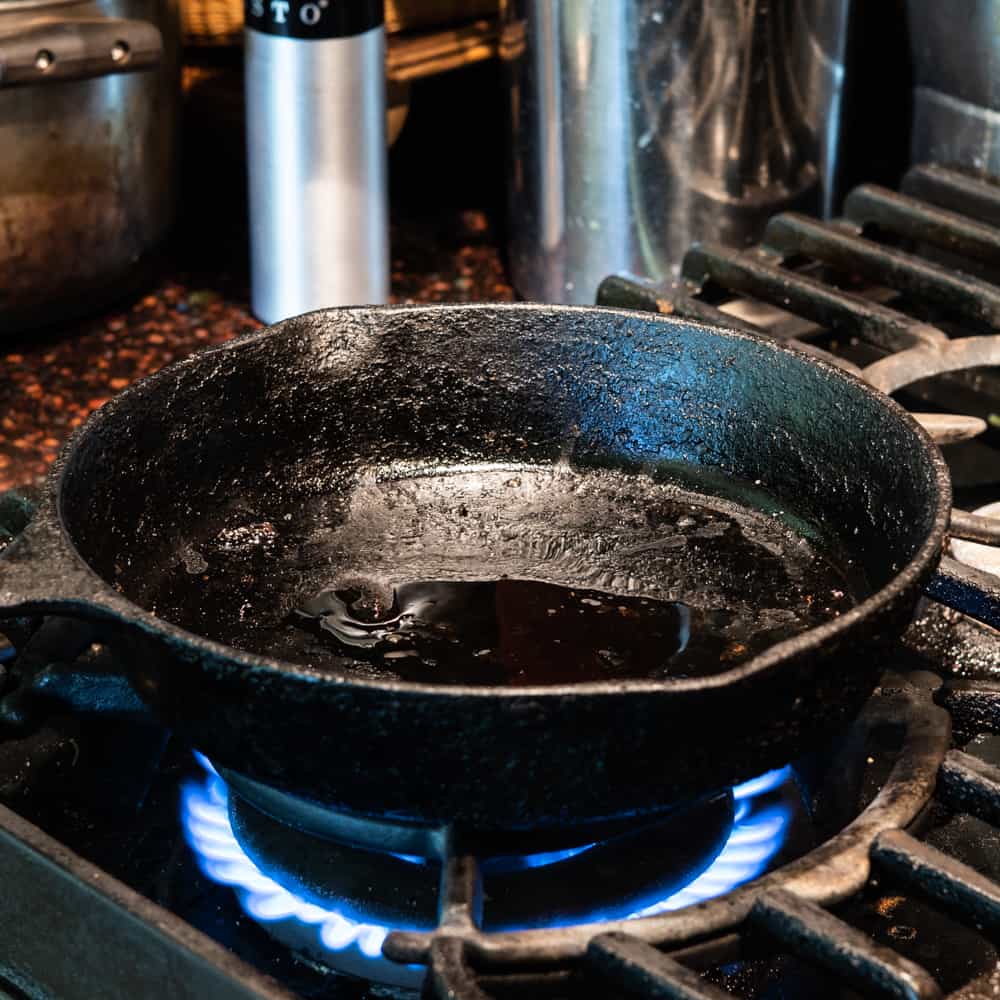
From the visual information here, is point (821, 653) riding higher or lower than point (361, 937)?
higher

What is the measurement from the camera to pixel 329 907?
58 cm

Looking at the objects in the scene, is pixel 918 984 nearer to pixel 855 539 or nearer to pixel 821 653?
pixel 821 653

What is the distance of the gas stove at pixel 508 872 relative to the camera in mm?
488

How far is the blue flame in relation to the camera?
0.57 m

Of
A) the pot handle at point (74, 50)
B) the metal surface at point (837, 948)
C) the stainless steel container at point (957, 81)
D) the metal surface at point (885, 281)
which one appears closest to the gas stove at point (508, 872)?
the metal surface at point (837, 948)

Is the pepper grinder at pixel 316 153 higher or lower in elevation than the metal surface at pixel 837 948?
higher

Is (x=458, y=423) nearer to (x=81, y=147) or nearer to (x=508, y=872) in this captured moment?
(x=508, y=872)

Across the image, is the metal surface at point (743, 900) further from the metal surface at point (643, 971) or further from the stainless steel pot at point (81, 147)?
the stainless steel pot at point (81, 147)

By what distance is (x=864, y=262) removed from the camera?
0.97m

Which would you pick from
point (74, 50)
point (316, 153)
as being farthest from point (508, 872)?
point (316, 153)

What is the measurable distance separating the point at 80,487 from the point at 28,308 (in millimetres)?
574

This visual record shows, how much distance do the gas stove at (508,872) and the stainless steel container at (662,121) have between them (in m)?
0.45

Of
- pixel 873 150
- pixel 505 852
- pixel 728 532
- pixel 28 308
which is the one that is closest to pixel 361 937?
pixel 505 852

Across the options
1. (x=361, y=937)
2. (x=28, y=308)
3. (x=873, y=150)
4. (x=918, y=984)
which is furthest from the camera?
(x=873, y=150)
